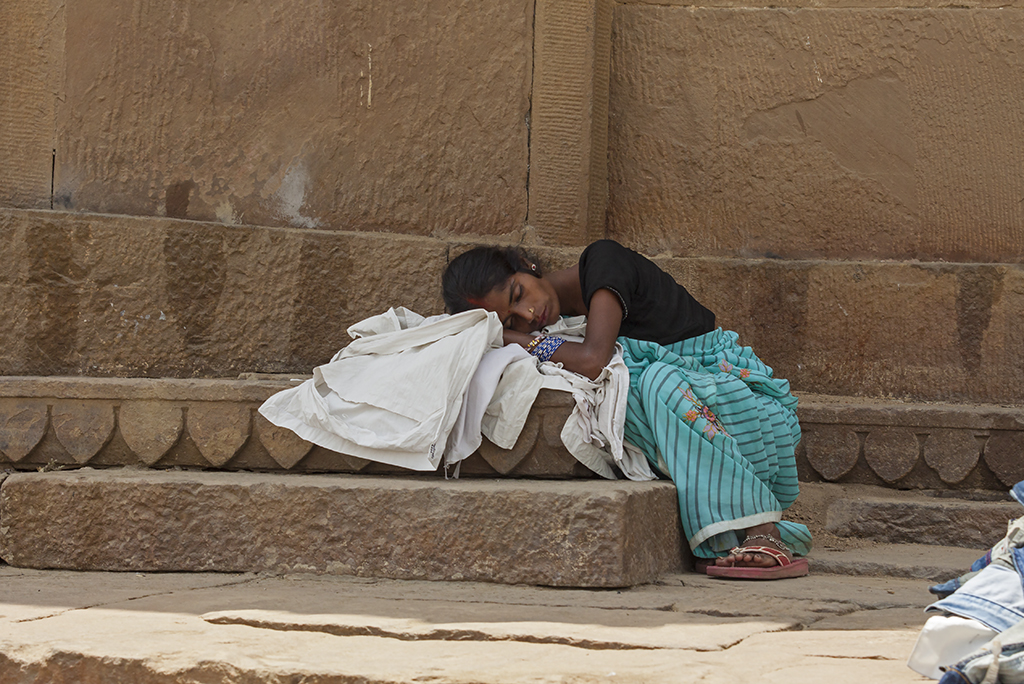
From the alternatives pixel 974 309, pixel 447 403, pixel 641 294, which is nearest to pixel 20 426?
pixel 447 403

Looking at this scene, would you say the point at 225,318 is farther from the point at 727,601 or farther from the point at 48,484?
the point at 727,601

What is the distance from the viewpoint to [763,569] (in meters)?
2.74

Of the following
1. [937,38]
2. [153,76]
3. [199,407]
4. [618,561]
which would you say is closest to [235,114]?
[153,76]

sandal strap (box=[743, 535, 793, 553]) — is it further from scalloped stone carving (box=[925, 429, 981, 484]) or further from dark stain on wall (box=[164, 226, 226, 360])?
dark stain on wall (box=[164, 226, 226, 360])

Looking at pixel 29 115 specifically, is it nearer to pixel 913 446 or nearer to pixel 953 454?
pixel 913 446

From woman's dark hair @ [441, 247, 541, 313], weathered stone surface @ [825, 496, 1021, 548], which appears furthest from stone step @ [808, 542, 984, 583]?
woman's dark hair @ [441, 247, 541, 313]

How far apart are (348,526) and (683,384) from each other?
1.01m

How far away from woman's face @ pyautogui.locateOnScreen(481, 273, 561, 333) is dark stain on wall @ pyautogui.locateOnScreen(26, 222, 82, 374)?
1.40 m

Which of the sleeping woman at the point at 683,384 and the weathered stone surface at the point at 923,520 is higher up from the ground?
the sleeping woman at the point at 683,384

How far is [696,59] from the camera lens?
420 centimetres

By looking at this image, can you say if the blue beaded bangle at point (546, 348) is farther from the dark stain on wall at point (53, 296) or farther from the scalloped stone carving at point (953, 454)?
the dark stain on wall at point (53, 296)

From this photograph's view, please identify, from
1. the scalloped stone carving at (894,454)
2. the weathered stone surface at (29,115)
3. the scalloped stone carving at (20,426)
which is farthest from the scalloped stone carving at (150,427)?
the scalloped stone carving at (894,454)

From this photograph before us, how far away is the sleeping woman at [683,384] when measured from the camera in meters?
2.81

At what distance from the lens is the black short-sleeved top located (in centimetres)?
310
